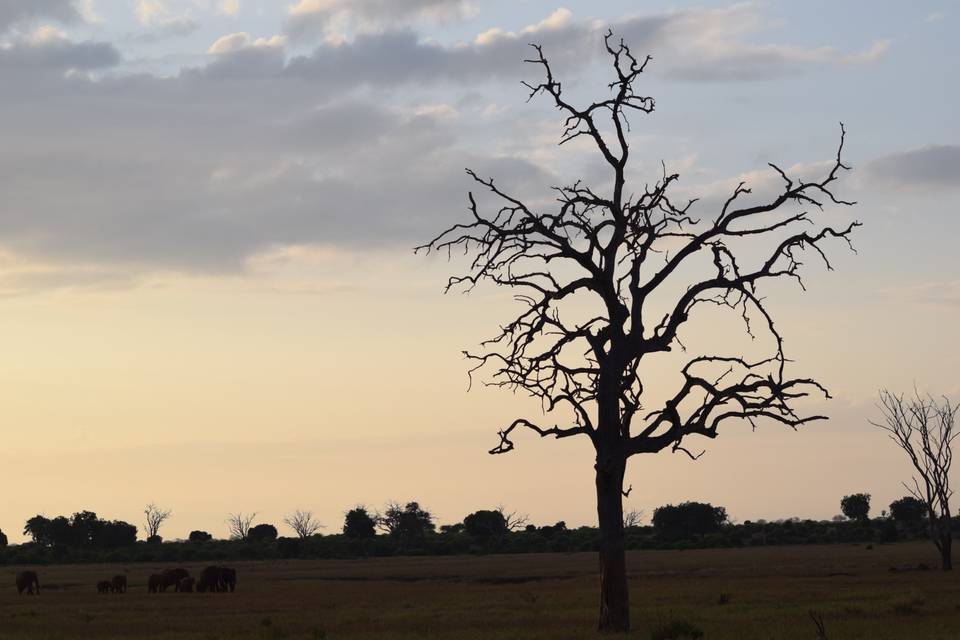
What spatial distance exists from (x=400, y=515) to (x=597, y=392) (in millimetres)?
162390

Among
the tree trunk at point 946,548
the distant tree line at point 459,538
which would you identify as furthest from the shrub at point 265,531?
the tree trunk at point 946,548

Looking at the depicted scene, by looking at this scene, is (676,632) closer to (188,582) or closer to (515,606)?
(515,606)

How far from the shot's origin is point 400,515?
186000mm

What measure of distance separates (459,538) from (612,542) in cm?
11567

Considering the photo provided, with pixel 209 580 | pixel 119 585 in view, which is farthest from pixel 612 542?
pixel 119 585

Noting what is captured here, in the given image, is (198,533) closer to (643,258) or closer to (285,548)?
(285,548)

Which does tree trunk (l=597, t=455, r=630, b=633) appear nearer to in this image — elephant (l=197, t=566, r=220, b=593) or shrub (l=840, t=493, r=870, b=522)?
elephant (l=197, t=566, r=220, b=593)

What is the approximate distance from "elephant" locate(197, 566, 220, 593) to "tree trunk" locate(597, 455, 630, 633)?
33769 millimetres

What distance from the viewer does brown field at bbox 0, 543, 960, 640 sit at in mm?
29609

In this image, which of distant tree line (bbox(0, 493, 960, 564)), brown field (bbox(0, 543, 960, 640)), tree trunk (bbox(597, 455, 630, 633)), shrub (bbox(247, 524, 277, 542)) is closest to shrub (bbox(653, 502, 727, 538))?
distant tree line (bbox(0, 493, 960, 564))

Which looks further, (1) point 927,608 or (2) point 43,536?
(2) point 43,536

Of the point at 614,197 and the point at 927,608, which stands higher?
the point at 614,197

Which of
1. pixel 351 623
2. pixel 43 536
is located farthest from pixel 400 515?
pixel 351 623

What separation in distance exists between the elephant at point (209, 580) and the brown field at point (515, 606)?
1.61 meters
